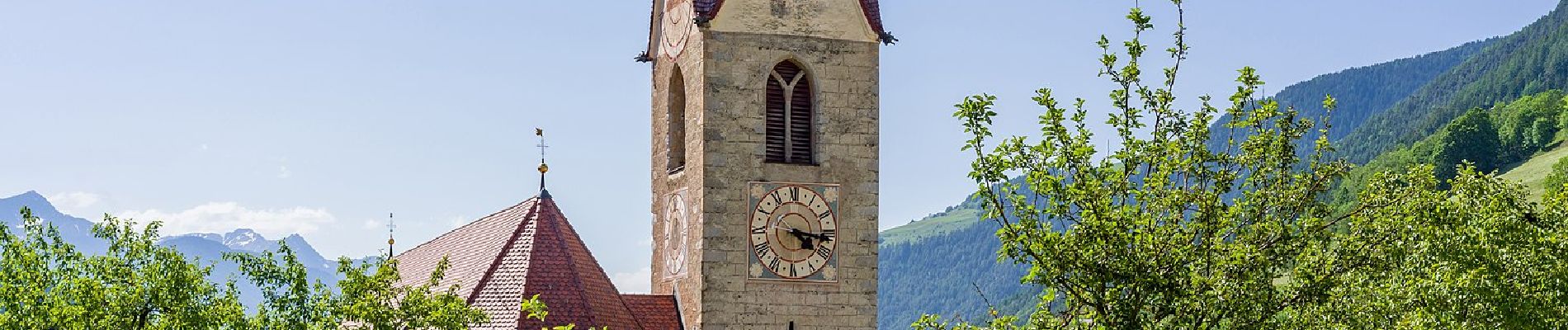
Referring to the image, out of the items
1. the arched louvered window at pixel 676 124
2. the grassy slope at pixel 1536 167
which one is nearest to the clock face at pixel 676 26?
the arched louvered window at pixel 676 124

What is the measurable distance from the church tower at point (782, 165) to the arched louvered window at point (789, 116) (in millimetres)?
20

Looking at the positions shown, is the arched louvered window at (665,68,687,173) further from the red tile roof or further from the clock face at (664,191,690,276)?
the red tile roof

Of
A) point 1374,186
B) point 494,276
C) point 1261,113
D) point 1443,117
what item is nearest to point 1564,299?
point 1374,186

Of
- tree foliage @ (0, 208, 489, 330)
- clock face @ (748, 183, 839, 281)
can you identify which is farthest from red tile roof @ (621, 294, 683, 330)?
tree foliage @ (0, 208, 489, 330)

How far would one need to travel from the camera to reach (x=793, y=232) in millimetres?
30875

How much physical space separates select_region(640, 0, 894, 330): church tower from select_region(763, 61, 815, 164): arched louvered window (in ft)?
0.07

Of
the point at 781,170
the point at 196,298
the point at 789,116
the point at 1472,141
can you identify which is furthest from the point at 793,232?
the point at 1472,141

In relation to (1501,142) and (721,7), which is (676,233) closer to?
(721,7)

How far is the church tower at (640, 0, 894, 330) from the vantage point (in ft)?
100

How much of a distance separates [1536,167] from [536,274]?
12905 cm

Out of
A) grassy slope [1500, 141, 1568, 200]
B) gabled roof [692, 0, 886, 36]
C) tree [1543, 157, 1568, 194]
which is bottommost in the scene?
gabled roof [692, 0, 886, 36]

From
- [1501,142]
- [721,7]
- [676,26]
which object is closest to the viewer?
[721,7]

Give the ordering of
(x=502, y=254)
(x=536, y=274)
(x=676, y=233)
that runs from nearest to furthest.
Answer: (x=536, y=274), (x=502, y=254), (x=676, y=233)

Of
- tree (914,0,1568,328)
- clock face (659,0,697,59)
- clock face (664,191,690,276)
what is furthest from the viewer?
clock face (664,191,690,276)
